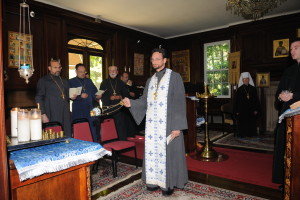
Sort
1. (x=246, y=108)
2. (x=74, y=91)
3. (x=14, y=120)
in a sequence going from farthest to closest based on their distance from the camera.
→ (x=246, y=108) < (x=74, y=91) < (x=14, y=120)

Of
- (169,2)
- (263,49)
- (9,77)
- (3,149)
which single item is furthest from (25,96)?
Answer: (263,49)

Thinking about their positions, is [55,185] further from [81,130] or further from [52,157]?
[81,130]

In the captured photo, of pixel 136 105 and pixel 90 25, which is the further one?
pixel 90 25

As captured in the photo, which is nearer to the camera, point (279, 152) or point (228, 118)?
point (279, 152)

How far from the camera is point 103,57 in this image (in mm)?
8531

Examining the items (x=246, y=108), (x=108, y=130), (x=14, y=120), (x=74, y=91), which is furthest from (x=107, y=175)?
(x=246, y=108)

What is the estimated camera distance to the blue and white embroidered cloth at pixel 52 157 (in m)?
1.37

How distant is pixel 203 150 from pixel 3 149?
4262mm

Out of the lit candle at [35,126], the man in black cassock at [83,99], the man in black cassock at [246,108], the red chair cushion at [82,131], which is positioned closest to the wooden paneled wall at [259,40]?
the man in black cassock at [246,108]

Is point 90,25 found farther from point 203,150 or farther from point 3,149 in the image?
point 3,149

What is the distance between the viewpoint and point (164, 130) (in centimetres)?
315

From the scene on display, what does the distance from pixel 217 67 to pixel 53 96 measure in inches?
274

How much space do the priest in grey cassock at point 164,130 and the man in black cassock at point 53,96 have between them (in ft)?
7.39

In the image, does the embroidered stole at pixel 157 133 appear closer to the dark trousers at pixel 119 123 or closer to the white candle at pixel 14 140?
the white candle at pixel 14 140
